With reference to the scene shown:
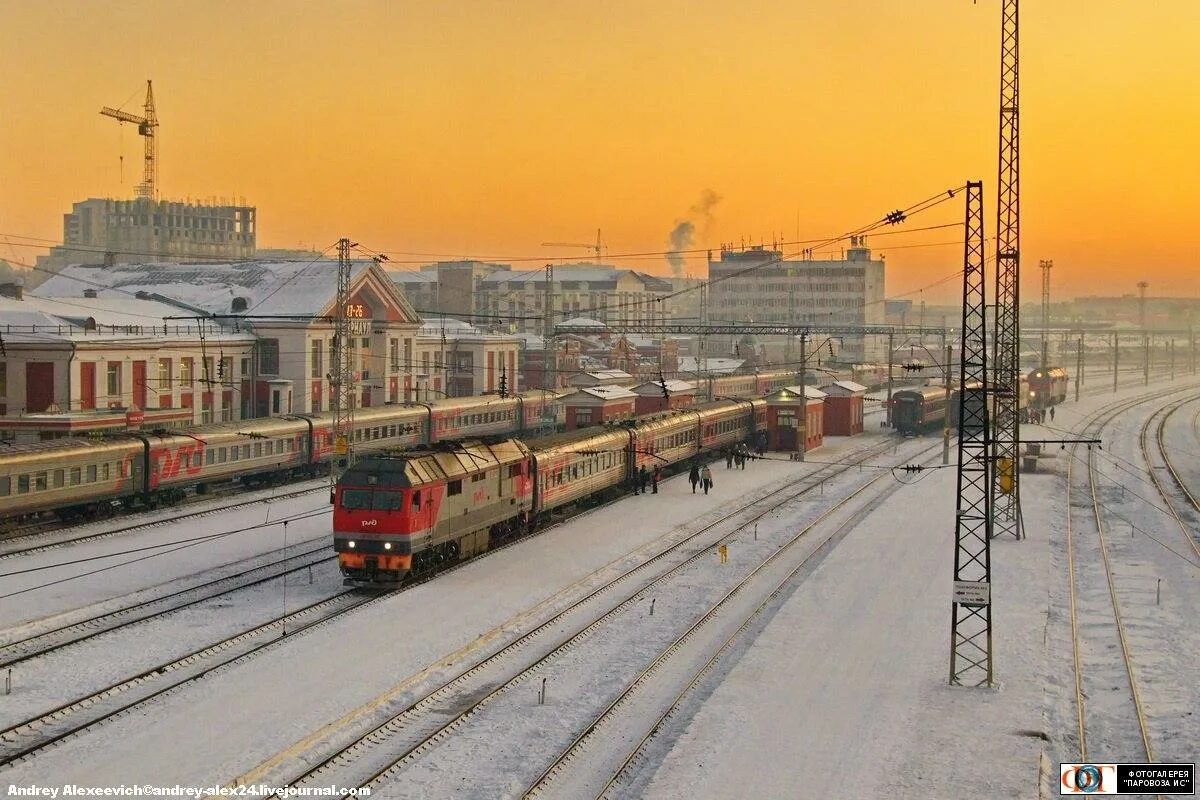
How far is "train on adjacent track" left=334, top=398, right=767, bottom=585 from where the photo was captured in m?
31.6

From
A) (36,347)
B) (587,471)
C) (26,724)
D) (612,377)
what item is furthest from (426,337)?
(26,724)

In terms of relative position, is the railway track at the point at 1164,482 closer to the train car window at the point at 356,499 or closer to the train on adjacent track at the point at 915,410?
the train on adjacent track at the point at 915,410

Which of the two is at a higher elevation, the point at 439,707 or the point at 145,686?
the point at 145,686

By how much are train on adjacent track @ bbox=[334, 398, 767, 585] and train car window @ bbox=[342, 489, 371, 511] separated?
0.08ft

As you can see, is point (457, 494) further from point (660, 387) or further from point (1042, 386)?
point (1042, 386)

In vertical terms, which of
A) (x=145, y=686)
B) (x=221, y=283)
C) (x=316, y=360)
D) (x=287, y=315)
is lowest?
(x=145, y=686)

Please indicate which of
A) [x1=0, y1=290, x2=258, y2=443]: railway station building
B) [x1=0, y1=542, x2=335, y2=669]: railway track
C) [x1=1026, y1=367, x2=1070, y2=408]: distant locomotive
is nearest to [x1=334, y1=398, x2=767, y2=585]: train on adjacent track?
[x1=0, y1=542, x2=335, y2=669]: railway track

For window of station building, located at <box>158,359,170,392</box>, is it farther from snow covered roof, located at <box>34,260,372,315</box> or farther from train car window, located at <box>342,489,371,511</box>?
train car window, located at <box>342,489,371,511</box>

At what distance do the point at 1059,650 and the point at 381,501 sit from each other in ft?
54.0

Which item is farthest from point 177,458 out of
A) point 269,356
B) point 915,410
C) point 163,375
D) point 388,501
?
point 915,410

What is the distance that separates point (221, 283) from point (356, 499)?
2381 inches

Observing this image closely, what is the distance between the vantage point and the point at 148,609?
100ft

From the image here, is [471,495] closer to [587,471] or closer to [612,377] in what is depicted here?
[587,471]

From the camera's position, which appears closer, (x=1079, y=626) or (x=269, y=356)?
(x=1079, y=626)
